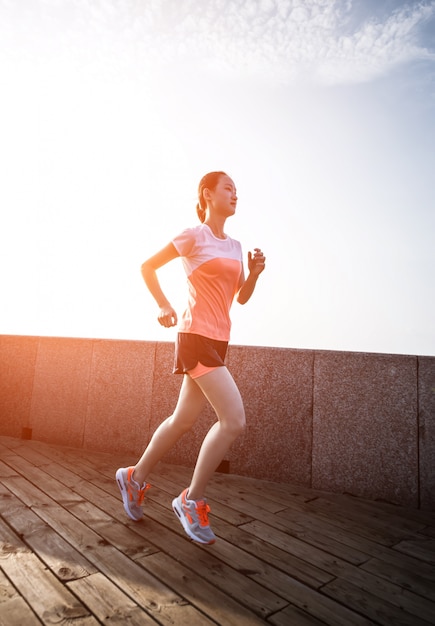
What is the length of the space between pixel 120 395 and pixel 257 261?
2873 millimetres

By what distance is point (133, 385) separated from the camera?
4789mm

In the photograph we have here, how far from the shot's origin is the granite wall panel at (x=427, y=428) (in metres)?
3.35

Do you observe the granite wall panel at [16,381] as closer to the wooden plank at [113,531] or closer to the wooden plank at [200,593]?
the wooden plank at [113,531]

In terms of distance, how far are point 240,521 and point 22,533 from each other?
140 cm

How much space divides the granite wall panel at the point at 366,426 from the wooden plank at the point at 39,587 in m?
2.55

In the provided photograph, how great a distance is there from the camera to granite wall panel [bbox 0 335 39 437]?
5.44 m

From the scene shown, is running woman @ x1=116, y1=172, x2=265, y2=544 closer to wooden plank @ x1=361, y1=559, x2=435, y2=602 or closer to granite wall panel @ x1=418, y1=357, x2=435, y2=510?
wooden plank @ x1=361, y1=559, x2=435, y2=602

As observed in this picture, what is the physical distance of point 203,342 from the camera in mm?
2410

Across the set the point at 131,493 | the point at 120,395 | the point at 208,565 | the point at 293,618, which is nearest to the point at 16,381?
the point at 120,395

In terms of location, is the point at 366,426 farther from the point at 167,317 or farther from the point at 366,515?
the point at 167,317

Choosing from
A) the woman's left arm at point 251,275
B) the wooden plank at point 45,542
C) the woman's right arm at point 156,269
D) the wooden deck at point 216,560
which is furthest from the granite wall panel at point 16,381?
the woman's left arm at point 251,275

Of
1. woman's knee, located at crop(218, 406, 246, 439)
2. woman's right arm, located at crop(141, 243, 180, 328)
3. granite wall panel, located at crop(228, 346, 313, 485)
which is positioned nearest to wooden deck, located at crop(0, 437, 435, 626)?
granite wall panel, located at crop(228, 346, 313, 485)

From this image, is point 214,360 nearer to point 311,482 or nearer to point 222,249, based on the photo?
point 222,249

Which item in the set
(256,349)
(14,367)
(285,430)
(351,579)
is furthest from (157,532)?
(14,367)
